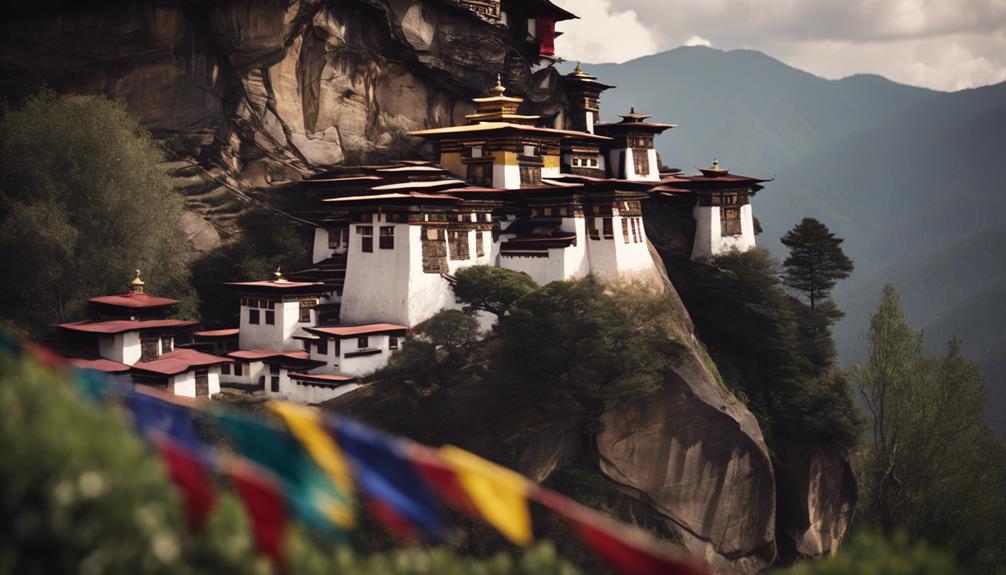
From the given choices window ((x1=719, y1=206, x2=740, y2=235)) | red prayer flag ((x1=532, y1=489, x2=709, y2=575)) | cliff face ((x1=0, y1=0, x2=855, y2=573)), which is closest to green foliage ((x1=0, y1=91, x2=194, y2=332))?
cliff face ((x1=0, y1=0, x2=855, y2=573))

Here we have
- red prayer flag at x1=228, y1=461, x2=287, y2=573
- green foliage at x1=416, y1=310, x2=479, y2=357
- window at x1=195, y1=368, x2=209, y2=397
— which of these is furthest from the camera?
green foliage at x1=416, y1=310, x2=479, y2=357

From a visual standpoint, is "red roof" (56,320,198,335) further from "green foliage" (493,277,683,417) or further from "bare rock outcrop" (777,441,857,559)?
"bare rock outcrop" (777,441,857,559)

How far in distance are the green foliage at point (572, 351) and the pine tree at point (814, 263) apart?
16707 millimetres

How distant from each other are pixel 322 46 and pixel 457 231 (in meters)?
13.7

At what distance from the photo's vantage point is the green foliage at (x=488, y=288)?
44656 millimetres

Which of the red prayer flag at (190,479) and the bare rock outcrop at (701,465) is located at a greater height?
the red prayer flag at (190,479)

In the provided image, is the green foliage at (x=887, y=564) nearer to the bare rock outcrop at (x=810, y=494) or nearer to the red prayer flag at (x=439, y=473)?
the red prayer flag at (x=439, y=473)

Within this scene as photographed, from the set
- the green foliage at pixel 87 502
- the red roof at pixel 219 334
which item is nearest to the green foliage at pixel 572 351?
the red roof at pixel 219 334

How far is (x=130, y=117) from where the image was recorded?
48.0 meters

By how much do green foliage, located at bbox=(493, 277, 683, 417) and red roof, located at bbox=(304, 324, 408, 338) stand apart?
4045 millimetres

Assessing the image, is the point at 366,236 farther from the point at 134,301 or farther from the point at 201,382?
the point at 134,301

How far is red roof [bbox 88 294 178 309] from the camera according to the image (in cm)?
4128

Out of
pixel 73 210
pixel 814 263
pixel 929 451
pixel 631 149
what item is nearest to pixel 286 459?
pixel 73 210

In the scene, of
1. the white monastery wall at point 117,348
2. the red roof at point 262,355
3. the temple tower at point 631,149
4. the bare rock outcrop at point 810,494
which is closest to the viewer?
the white monastery wall at point 117,348
